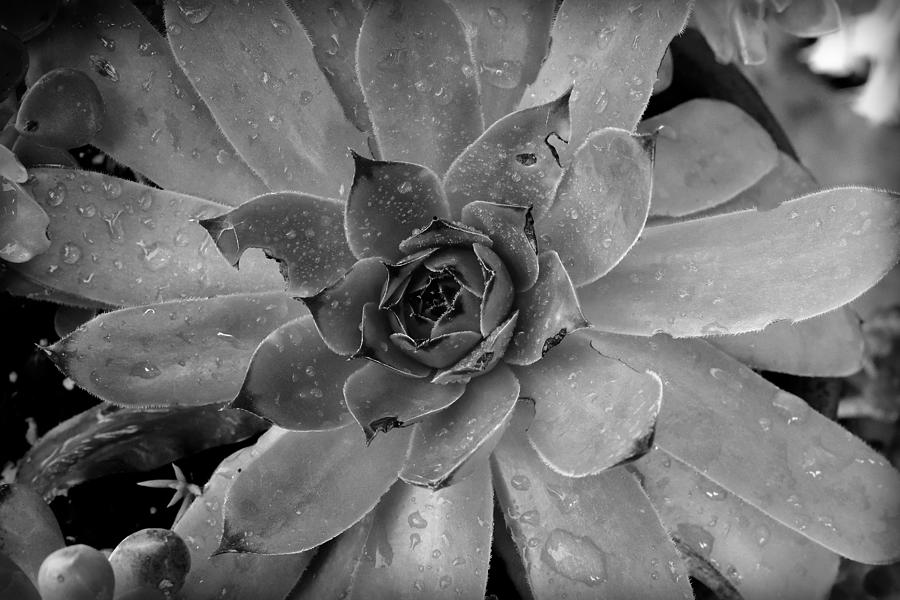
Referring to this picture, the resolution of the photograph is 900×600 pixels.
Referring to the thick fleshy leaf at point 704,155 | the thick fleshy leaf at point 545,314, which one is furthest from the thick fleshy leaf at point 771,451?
the thick fleshy leaf at point 704,155

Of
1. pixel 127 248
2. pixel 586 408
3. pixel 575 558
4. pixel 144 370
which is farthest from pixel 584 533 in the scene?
pixel 127 248

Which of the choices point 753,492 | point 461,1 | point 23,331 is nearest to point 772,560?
point 753,492

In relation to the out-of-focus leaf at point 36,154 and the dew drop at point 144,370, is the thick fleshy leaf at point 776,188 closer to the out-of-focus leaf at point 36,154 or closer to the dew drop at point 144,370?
the dew drop at point 144,370

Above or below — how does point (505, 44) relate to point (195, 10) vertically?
below

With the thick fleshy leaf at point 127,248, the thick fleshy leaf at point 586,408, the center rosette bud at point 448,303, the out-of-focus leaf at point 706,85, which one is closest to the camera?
the thick fleshy leaf at point 586,408

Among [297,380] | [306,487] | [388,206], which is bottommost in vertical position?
[306,487]

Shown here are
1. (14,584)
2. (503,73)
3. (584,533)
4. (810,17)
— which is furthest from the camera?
(810,17)

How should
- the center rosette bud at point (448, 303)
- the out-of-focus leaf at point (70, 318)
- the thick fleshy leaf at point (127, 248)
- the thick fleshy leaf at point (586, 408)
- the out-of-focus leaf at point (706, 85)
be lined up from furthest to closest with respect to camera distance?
the out-of-focus leaf at point (706, 85)
the out-of-focus leaf at point (70, 318)
the thick fleshy leaf at point (127, 248)
the center rosette bud at point (448, 303)
the thick fleshy leaf at point (586, 408)

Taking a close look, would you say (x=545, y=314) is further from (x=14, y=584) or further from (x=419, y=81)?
(x=14, y=584)
